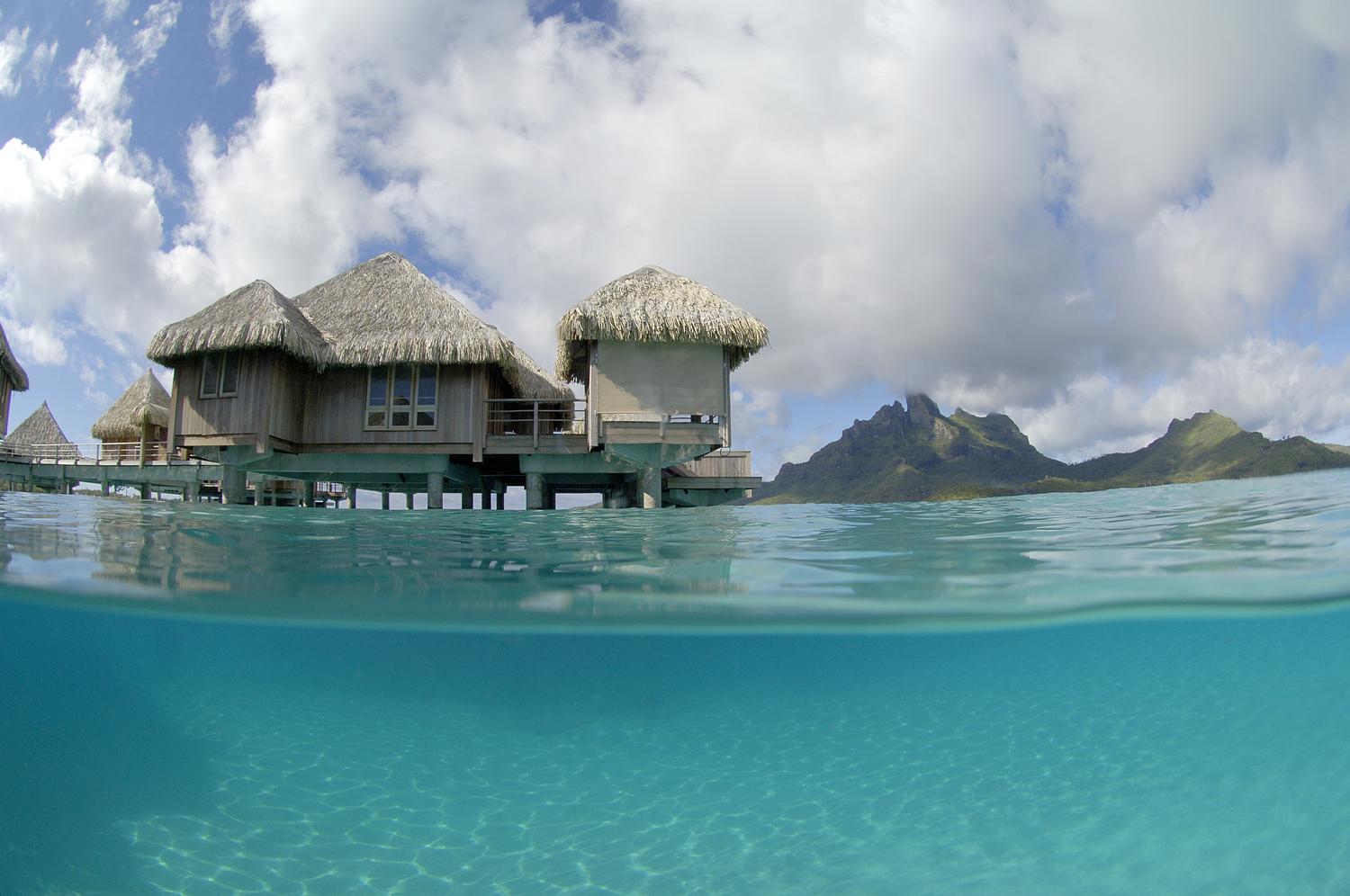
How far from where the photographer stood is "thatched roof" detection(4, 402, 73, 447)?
35281 mm

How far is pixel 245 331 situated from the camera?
49.8 ft

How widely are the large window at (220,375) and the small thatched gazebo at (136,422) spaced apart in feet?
49.3

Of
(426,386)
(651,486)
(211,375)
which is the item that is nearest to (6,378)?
(211,375)

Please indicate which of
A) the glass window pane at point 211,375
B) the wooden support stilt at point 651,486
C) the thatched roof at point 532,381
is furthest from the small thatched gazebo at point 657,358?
the glass window pane at point 211,375

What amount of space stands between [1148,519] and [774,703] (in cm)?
610

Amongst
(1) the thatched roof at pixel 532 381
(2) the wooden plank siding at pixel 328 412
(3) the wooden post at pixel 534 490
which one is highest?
(1) the thatched roof at pixel 532 381

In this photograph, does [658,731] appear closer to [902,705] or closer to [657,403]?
[902,705]

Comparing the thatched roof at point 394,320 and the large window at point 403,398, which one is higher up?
the thatched roof at point 394,320

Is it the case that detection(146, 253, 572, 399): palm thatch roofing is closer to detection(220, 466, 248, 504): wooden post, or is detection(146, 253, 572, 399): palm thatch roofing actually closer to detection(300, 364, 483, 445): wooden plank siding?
detection(300, 364, 483, 445): wooden plank siding

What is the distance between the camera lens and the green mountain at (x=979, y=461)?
Result: 60500 mm

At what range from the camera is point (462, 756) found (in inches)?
351

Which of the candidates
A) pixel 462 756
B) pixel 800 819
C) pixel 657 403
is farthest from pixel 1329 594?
pixel 657 403

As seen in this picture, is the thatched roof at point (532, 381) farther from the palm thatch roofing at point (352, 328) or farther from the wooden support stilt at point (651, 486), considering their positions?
the wooden support stilt at point (651, 486)

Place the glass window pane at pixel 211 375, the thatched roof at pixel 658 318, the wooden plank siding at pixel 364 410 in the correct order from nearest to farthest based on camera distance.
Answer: the thatched roof at pixel 658 318 → the glass window pane at pixel 211 375 → the wooden plank siding at pixel 364 410
